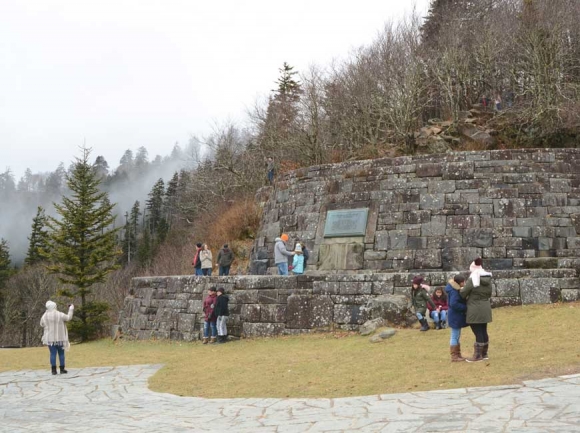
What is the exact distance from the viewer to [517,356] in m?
8.47

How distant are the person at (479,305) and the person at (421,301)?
114 inches

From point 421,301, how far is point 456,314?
2.93 meters

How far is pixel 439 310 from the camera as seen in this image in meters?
11.5

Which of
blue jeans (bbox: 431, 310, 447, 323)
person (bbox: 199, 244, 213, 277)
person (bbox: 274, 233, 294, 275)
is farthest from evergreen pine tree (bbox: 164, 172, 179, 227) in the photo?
blue jeans (bbox: 431, 310, 447, 323)

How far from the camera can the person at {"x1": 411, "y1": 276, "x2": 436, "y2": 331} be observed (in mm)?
11406

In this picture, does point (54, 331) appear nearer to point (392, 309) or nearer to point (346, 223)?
point (392, 309)

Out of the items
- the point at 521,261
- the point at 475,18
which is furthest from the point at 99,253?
the point at 475,18

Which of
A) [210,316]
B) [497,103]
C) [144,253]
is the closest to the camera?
[210,316]

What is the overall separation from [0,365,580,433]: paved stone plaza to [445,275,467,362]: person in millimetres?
1793

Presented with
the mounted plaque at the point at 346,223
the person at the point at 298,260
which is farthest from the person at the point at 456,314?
the mounted plaque at the point at 346,223

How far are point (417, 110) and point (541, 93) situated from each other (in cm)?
504

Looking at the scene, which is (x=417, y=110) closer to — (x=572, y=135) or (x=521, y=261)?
(x=572, y=135)

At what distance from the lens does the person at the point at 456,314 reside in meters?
8.52

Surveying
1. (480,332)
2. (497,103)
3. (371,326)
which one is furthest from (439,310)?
(497,103)
